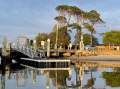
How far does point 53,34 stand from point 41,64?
5958 centimetres

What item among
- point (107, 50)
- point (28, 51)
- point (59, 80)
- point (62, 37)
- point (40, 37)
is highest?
point (40, 37)

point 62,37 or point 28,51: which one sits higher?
point 62,37

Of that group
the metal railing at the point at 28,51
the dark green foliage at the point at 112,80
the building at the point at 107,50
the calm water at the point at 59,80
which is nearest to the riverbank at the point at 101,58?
the building at the point at 107,50

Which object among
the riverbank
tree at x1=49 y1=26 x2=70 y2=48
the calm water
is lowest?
the calm water

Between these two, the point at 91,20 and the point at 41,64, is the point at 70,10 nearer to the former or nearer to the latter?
the point at 91,20

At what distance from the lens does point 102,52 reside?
10500 centimetres

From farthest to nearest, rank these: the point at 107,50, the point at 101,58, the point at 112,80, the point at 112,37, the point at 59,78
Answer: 1. the point at 112,37
2. the point at 107,50
3. the point at 101,58
4. the point at 59,78
5. the point at 112,80

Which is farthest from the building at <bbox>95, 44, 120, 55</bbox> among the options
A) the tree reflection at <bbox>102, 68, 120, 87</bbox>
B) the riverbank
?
the tree reflection at <bbox>102, 68, 120, 87</bbox>

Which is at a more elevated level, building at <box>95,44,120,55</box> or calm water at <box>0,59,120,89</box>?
building at <box>95,44,120,55</box>

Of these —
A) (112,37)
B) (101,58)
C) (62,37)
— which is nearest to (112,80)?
(101,58)

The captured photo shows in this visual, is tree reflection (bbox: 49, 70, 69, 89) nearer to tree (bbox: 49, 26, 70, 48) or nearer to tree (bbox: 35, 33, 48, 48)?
tree (bbox: 49, 26, 70, 48)

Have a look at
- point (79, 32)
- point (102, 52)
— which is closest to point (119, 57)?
point (102, 52)

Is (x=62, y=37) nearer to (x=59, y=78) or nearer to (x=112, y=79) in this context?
(x=59, y=78)

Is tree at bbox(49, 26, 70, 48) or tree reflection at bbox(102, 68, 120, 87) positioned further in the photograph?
tree at bbox(49, 26, 70, 48)
